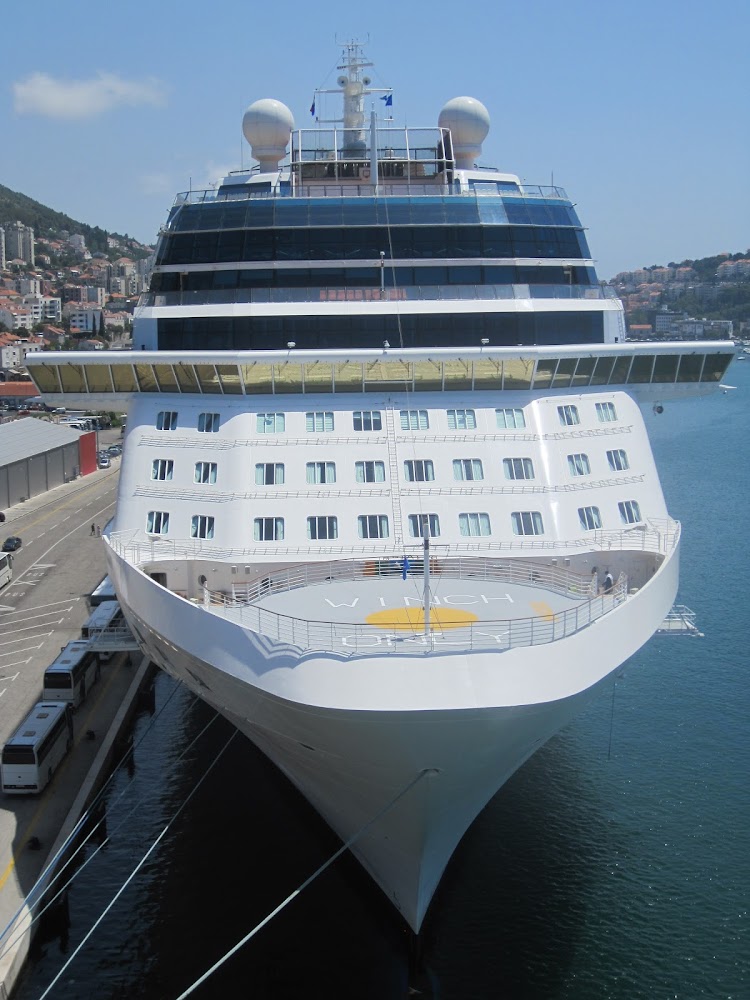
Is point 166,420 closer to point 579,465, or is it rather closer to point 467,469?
point 467,469

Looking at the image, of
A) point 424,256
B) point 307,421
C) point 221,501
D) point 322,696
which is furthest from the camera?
point 424,256

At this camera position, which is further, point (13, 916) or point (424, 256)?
point (424, 256)

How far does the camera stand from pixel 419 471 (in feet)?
58.4

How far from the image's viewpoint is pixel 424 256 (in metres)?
21.0

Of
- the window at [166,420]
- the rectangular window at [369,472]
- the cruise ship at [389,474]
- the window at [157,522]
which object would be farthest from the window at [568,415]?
the window at [157,522]

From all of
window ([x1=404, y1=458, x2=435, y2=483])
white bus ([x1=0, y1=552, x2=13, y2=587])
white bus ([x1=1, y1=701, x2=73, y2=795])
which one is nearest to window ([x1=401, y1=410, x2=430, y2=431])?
window ([x1=404, y1=458, x2=435, y2=483])

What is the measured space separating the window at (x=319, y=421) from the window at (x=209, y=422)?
64.8 inches

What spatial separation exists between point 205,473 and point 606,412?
778 cm

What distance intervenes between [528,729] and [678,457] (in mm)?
57597

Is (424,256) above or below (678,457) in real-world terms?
above

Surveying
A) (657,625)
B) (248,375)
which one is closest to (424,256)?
(248,375)

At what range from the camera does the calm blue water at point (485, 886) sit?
15.9m

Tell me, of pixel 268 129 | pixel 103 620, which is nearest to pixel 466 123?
pixel 268 129

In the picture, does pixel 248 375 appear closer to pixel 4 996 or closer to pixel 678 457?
pixel 4 996
